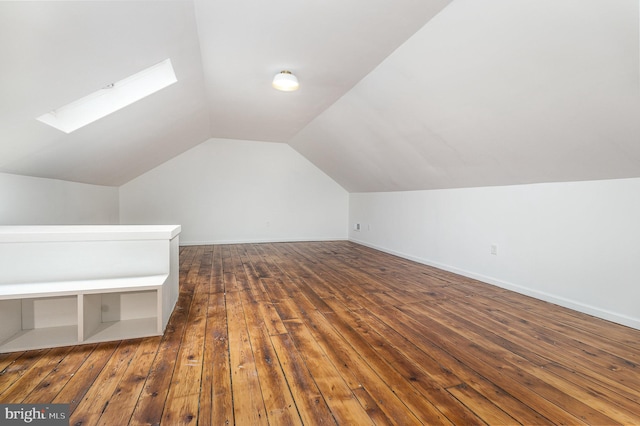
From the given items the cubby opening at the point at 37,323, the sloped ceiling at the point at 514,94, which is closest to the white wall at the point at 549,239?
the sloped ceiling at the point at 514,94

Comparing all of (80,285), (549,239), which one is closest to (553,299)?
(549,239)

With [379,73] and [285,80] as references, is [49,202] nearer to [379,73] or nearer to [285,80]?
[285,80]

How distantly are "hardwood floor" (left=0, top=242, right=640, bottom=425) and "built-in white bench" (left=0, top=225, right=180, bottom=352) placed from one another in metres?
0.17

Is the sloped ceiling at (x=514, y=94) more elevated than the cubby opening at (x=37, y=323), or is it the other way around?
the sloped ceiling at (x=514, y=94)

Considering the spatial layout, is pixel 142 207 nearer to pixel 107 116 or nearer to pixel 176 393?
pixel 107 116

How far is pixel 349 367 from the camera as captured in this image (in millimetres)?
1765

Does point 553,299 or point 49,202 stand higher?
point 49,202

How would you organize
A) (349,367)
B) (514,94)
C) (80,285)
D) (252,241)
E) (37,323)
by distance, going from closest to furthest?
(349,367) → (80,285) → (37,323) → (514,94) → (252,241)

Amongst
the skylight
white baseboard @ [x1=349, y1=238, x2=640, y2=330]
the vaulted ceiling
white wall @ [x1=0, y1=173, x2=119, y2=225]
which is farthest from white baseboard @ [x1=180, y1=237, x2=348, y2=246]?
the skylight

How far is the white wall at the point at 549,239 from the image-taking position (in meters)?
2.43

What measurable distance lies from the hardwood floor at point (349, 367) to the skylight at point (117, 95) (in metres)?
1.92

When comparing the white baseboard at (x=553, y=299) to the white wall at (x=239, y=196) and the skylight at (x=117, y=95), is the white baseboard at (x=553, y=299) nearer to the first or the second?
the white wall at (x=239, y=196)

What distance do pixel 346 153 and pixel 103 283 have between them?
4077 millimetres

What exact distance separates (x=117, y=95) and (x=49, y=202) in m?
1.53
